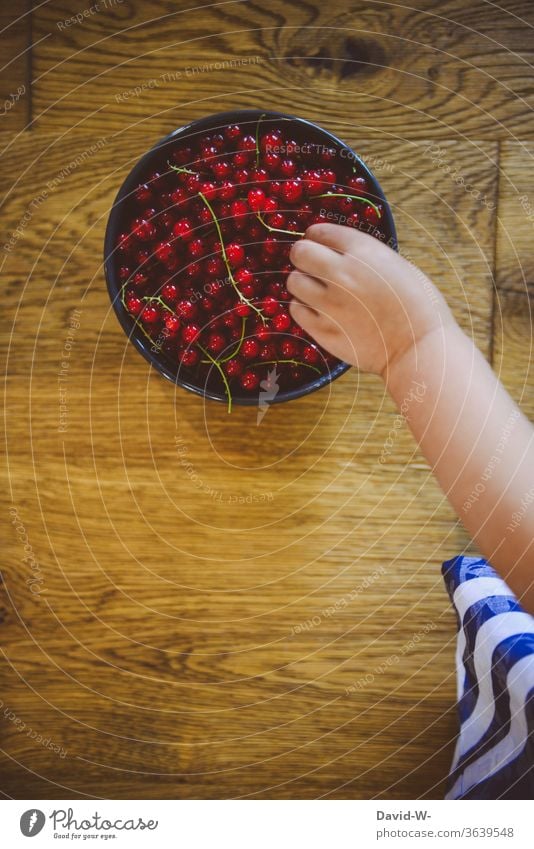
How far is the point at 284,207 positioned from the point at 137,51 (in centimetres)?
23

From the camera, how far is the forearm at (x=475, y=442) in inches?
17.9

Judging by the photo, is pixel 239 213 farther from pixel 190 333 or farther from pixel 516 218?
pixel 516 218

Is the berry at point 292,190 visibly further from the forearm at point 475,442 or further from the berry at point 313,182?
the forearm at point 475,442

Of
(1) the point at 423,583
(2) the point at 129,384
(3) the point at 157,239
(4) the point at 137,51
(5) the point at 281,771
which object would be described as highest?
(4) the point at 137,51

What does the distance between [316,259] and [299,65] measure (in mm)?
232

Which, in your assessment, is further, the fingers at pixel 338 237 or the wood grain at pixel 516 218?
the wood grain at pixel 516 218

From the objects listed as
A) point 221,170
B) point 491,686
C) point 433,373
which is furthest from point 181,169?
point 491,686

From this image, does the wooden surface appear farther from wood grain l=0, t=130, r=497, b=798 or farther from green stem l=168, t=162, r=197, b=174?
green stem l=168, t=162, r=197, b=174

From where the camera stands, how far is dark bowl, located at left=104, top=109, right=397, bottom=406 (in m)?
0.52

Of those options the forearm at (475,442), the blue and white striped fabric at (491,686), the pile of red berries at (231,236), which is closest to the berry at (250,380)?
the pile of red berries at (231,236)

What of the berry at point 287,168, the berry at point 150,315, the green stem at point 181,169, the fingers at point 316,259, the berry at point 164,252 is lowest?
the berry at point 150,315

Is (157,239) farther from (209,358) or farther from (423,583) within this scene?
(423,583)

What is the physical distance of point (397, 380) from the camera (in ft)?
1.65
